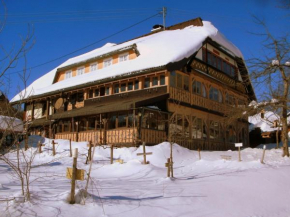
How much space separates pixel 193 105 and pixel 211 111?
277 cm

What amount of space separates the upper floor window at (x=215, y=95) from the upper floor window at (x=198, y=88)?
48.8 inches

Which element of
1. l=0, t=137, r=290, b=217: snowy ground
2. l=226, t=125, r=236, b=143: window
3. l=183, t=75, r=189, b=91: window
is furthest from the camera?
l=226, t=125, r=236, b=143: window

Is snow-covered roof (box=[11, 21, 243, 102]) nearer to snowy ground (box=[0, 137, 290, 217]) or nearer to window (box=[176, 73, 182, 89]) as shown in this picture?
window (box=[176, 73, 182, 89])

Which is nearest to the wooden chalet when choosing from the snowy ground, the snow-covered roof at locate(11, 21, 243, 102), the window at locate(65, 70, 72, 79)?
the snow-covered roof at locate(11, 21, 243, 102)

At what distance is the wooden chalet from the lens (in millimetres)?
19984

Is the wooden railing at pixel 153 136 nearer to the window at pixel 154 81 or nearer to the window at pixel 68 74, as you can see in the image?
the window at pixel 154 81

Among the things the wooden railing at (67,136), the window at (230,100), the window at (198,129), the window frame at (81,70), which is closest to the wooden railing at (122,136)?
the wooden railing at (67,136)

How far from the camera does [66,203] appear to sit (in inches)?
241

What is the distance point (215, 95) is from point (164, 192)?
18.9 metres

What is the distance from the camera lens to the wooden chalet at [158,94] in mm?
19984

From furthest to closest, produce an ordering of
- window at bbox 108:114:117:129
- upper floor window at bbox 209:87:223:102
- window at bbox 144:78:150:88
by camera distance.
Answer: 1. upper floor window at bbox 209:87:223:102
2. window at bbox 144:78:150:88
3. window at bbox 108:114:117:129

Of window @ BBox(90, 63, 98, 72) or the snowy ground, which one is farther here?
window @ BBox(90, 63, 98, 72)

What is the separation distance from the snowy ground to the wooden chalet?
190 inches

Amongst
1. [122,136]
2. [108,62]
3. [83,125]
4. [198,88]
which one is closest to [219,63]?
[198,88]
